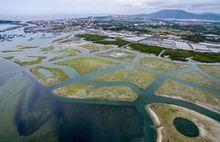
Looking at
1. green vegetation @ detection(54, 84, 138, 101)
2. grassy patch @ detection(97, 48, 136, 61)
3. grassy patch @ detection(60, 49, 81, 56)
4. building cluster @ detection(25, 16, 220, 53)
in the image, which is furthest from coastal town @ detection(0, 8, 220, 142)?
building cluster @ detection(25, 16, 220, 53)

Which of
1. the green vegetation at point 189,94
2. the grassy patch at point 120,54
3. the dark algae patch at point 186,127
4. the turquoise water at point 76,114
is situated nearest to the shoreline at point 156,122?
the turquoise water at point 76,114

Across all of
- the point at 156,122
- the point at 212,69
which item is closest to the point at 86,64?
the point at 156,122

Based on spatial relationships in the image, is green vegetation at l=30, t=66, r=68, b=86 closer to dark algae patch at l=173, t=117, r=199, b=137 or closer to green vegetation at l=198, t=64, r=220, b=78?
dark algae patch at l=173, t=117, r=199, b=137

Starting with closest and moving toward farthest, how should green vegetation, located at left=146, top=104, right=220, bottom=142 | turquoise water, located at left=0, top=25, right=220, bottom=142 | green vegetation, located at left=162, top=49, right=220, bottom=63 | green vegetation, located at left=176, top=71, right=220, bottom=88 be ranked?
green vegetation, located at left=146, top=104, right=220, bottom=142 < turquoise water, located at left=0, top=25, right=220, bottom=142 < green vegetation, located at left=176, top=71, right=220, bottom=88 < green vegetation, located at left=162, top=49, right=220, bottom=63

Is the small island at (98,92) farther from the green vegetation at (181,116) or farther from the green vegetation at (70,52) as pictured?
the green vegetation at (70,52)

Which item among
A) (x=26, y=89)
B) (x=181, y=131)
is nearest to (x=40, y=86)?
(x=26, y=89)
